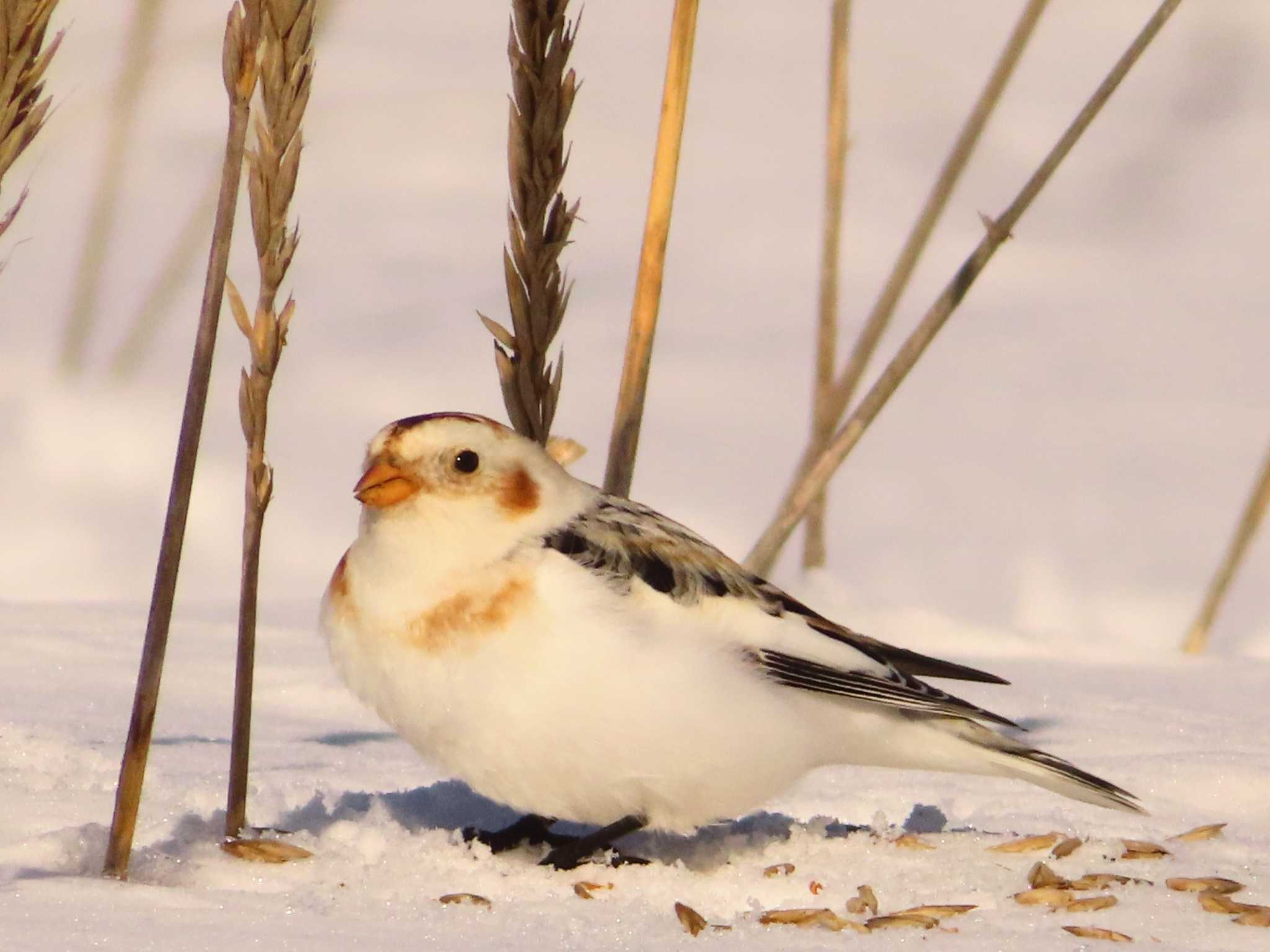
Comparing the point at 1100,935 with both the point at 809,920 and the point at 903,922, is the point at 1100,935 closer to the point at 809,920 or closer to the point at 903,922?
the point at 903,922

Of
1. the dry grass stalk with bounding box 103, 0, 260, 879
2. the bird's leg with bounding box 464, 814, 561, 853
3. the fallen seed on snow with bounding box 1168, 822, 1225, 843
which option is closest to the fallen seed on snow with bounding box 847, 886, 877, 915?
the bird's leg with bounding box 464, 814, 561, 853

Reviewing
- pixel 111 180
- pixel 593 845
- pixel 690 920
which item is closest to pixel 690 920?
pixel 690 920

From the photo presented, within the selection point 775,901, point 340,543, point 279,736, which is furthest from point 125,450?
point 775,901

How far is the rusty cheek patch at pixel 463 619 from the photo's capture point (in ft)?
8.06

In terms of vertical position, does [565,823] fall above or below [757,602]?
below

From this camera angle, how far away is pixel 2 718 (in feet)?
10.7

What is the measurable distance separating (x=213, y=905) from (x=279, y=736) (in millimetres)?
1288

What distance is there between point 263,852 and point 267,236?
82cm

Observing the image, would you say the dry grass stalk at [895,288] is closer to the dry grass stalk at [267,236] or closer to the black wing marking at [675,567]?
the black wing marking at [675,567]

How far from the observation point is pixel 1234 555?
4336 mm

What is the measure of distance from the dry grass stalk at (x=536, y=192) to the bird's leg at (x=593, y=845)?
637 mm

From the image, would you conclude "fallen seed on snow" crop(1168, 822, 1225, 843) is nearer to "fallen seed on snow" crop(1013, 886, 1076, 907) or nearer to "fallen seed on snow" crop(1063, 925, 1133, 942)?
"fallen seed on snow" crop(1013, 886, 1076, 907)

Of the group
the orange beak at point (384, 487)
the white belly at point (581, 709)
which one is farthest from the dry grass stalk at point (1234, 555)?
the orange beak at point (384, 487)

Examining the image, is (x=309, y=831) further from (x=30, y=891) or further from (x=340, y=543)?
(x=340, y=543)
